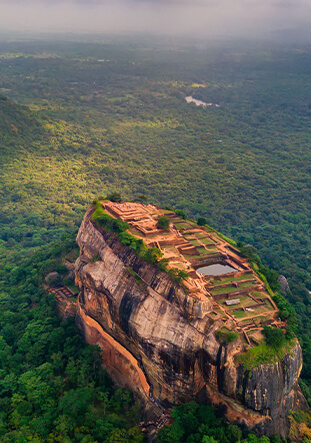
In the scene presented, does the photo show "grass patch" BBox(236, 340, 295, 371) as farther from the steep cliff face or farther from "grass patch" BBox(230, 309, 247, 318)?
"grass patch" BBox(230, 309, 247, 318)

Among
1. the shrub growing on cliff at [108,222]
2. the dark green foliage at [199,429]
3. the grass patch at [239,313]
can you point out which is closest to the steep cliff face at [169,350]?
the dark green foliage at [199,429]

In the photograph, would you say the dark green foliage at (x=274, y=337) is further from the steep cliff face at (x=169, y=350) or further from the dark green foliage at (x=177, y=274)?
the dark green foliage at (x=177, y=274)

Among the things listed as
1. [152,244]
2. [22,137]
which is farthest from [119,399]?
[22,137]

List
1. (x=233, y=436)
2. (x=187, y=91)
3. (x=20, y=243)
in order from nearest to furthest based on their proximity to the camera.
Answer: (x=233, y=436) → (x=20, y=243) → (x=187, y=91)

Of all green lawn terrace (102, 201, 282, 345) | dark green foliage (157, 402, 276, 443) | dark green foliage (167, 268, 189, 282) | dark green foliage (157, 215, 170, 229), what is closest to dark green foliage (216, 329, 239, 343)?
green lawn terrace (102, 201, 282, 345)

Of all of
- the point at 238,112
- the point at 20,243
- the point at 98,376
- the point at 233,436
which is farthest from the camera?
the point at 238,112

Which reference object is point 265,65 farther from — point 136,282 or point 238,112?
point 136,282
